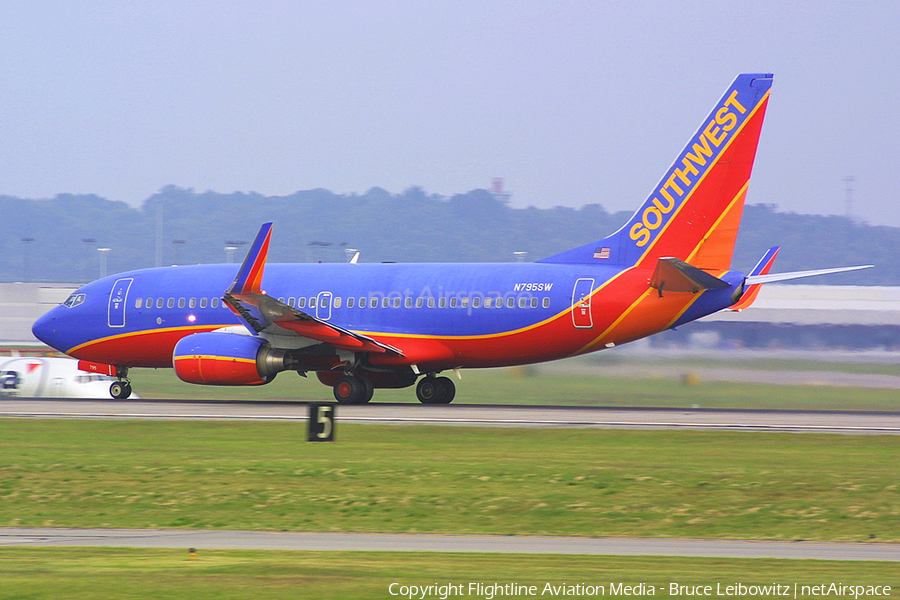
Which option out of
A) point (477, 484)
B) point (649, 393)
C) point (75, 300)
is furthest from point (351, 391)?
point (477, 484)

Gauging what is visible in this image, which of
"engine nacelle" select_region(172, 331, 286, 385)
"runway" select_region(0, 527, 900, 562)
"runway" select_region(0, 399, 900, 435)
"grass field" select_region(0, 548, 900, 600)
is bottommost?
"runway" select_region(0, 527, 900, 562)

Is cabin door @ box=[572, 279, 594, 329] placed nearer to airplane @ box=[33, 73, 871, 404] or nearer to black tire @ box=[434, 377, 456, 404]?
airplane @ box=[33, 73, 871, 404]

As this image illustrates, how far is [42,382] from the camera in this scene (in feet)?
143

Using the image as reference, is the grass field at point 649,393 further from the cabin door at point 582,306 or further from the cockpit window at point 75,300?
the cabin door at point 582,306

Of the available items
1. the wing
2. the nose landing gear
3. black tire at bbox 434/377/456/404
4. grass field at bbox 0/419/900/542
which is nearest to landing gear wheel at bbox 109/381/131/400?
the nose landing gear

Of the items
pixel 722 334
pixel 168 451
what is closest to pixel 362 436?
pixel 168 451

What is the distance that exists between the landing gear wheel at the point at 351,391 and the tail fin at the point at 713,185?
329 inches

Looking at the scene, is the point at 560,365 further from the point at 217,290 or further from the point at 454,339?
the point at 217,290

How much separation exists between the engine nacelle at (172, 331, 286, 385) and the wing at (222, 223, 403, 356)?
0.54 m

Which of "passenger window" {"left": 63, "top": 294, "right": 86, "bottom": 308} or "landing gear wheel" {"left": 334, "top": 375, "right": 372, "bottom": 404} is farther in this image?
"passenger window" {"left": 63, "top": 294, "right": 86, "bottom": 308}

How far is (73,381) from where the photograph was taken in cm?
4403

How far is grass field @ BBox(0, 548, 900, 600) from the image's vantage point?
1088cm

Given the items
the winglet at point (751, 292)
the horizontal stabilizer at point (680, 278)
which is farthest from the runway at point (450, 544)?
the winglet at point (751, 292)

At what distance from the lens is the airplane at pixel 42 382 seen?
43438 mm
